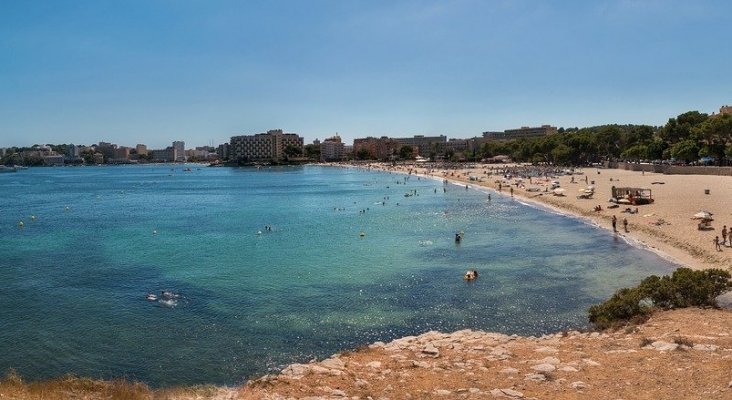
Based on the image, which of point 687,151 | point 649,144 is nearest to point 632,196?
point 687,151

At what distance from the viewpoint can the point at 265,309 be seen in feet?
78.5

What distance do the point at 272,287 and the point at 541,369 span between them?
1727 centimetres

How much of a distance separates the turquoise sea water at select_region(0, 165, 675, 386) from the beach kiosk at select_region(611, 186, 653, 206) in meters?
6.72

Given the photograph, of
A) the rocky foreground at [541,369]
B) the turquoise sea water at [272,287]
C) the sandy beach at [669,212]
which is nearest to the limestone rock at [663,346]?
the rocky foreground at [541,369]

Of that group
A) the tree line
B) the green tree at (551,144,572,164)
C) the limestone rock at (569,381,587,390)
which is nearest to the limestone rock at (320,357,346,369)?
the limestone rock at (569,381,587,390)

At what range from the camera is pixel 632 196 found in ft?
171

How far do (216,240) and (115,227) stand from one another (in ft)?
55.1

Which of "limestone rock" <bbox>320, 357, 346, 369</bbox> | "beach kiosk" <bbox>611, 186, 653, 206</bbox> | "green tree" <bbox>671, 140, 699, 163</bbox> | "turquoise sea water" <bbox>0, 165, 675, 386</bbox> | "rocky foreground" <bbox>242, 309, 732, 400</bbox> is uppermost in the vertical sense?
"green tree" <bbox>671, 140, 699, 163</bbox>

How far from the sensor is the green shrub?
60.1 feet

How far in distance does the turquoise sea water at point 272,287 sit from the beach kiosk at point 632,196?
6.72 metres

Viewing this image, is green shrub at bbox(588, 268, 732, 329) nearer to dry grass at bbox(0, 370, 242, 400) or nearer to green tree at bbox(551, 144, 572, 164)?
dry grass at bbox(0, 370, 242, 400)

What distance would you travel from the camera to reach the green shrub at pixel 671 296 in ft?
60.1

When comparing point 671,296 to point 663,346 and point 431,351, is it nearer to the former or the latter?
point 663,346

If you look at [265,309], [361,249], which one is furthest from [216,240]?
[265,309]
